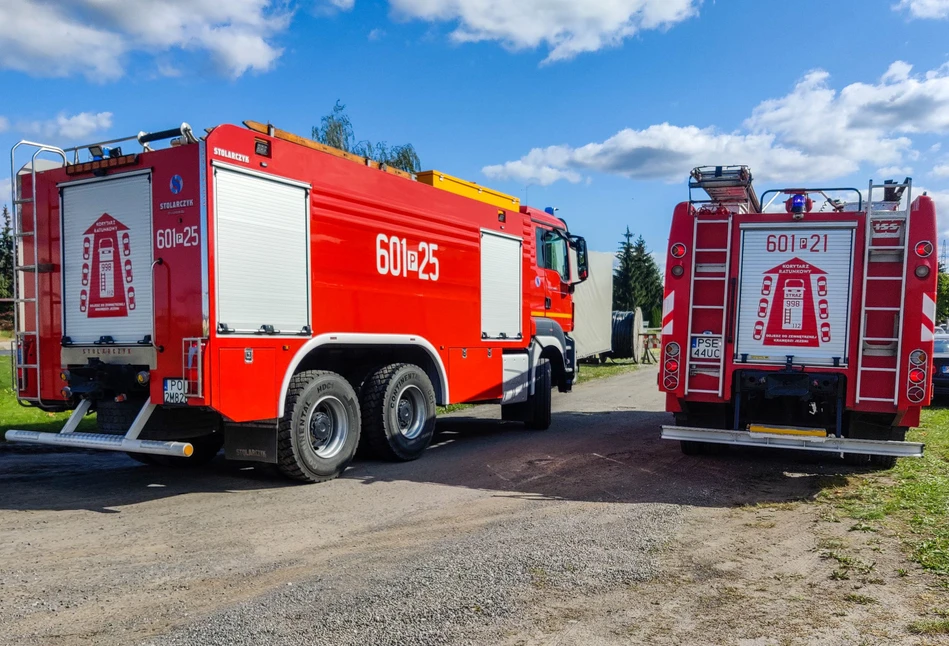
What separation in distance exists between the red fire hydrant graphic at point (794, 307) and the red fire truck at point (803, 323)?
0.01 m

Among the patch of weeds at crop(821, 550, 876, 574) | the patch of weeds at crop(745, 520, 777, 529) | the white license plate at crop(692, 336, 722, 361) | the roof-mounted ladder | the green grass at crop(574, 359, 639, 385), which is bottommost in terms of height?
the green grass at crop(574, 359, 639, 385)

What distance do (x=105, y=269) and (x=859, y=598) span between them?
6622mm

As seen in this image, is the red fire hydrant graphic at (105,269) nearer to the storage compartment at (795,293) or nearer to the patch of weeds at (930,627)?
the storage compartment at (795,293)

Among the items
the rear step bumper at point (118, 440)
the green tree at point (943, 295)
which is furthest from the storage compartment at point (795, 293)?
the green tree at point (943, 295)

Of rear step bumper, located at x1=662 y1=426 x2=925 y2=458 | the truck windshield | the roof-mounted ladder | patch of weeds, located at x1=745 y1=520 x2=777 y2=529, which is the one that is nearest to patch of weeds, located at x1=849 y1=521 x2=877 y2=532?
patch of weeds, located at x1=745 y1=520 x2=777 y2=529

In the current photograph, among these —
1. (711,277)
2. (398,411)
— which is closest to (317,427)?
(398,411)

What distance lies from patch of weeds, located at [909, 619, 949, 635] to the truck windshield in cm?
846

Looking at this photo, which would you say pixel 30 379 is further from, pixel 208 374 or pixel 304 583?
pixel 304 583

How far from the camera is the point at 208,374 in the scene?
6.47 metres

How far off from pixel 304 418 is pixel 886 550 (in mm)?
4905

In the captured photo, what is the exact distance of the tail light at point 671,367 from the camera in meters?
8.34

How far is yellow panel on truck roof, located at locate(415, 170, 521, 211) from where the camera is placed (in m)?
9.95

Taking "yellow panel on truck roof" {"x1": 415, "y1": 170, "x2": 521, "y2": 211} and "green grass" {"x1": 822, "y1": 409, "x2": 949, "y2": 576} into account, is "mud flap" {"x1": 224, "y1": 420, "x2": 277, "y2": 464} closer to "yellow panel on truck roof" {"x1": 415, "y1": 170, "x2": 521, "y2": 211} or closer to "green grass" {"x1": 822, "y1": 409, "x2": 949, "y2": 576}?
"yellow panel on truck roof" {"x1": 415, "y1": 170, "x2": 521, "y2": 211}

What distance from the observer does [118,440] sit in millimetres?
6648
